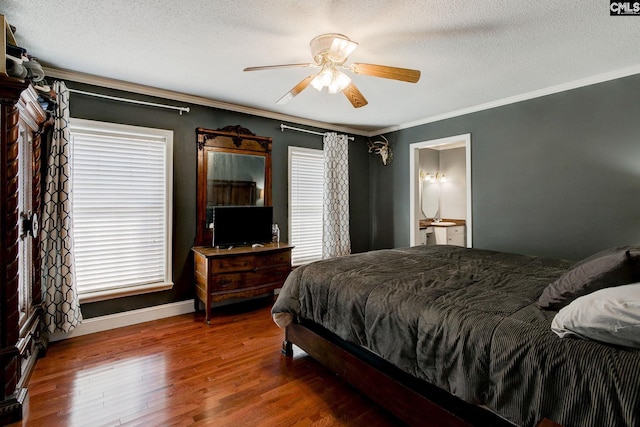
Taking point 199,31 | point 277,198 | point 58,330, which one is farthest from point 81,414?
point 277,198

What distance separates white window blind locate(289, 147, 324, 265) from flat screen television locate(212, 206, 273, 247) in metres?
0.60

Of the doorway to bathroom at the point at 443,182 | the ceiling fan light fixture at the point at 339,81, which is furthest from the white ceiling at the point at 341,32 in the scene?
the doorway to bathroom at the point at 443,182

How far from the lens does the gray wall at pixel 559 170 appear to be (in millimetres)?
2877

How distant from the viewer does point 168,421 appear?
5.95ft

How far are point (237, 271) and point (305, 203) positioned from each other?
1.63m

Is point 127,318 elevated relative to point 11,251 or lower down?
lower down

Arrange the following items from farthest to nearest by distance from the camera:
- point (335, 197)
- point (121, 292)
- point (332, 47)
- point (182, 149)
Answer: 1. point (335, 197)
2. point (182, 149)
3. point (121, 292)
4. point (332, 47)

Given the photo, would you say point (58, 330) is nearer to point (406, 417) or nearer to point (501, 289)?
point (406, 417)

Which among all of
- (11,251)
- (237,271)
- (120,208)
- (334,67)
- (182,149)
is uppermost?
(334,67)

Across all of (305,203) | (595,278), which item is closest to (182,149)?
(305,203)

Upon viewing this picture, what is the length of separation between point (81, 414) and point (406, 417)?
195 cm

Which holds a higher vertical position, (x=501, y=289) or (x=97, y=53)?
(x=97, y=53)

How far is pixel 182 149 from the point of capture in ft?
11.7

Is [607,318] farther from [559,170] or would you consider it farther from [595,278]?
[559,170]
